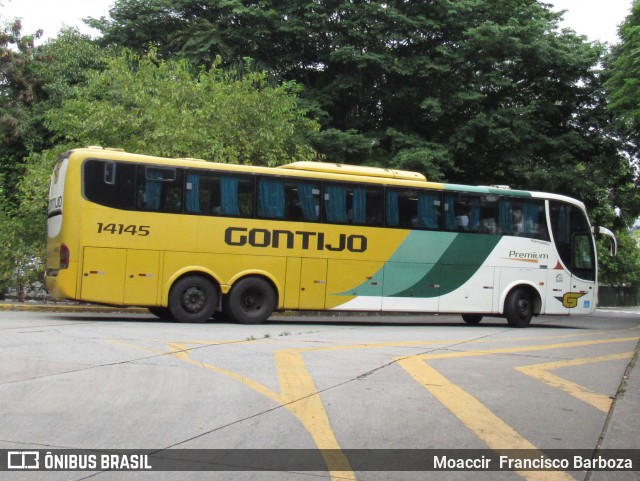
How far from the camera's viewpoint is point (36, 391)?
7.91 m

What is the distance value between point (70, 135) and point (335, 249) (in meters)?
9.07

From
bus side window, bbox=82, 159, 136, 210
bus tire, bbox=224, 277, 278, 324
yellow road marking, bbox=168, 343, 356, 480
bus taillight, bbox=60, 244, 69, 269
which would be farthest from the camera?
bus tire, bbox=224, 277, 278, 324

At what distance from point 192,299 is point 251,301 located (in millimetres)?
1338

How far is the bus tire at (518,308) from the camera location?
20219 mm

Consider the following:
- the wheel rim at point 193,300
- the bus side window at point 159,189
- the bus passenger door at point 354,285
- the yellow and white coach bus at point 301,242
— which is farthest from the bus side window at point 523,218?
the bus side window at point 159,189

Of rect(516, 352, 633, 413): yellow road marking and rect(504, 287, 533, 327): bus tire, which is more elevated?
rect(504, 287, 533, 327): bus tire

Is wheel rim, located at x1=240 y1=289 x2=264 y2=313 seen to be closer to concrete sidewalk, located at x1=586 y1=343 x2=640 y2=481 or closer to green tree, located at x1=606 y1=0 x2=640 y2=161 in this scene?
concrete sidewalk, located at x1=586 y1=343 x2=640 y2=481

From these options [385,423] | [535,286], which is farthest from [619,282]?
[385,423]

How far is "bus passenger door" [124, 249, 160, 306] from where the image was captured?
656 inches

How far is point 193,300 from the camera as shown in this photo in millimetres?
17234

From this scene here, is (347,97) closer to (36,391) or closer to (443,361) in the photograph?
(443,361)

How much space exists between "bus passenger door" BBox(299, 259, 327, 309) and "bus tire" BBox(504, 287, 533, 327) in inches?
192

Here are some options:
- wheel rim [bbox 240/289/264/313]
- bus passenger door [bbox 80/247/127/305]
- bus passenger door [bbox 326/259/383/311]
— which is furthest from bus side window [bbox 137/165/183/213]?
bus passenger door [bbox 326/259/383/311]

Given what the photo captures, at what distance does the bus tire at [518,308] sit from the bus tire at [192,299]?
23.9 feet
